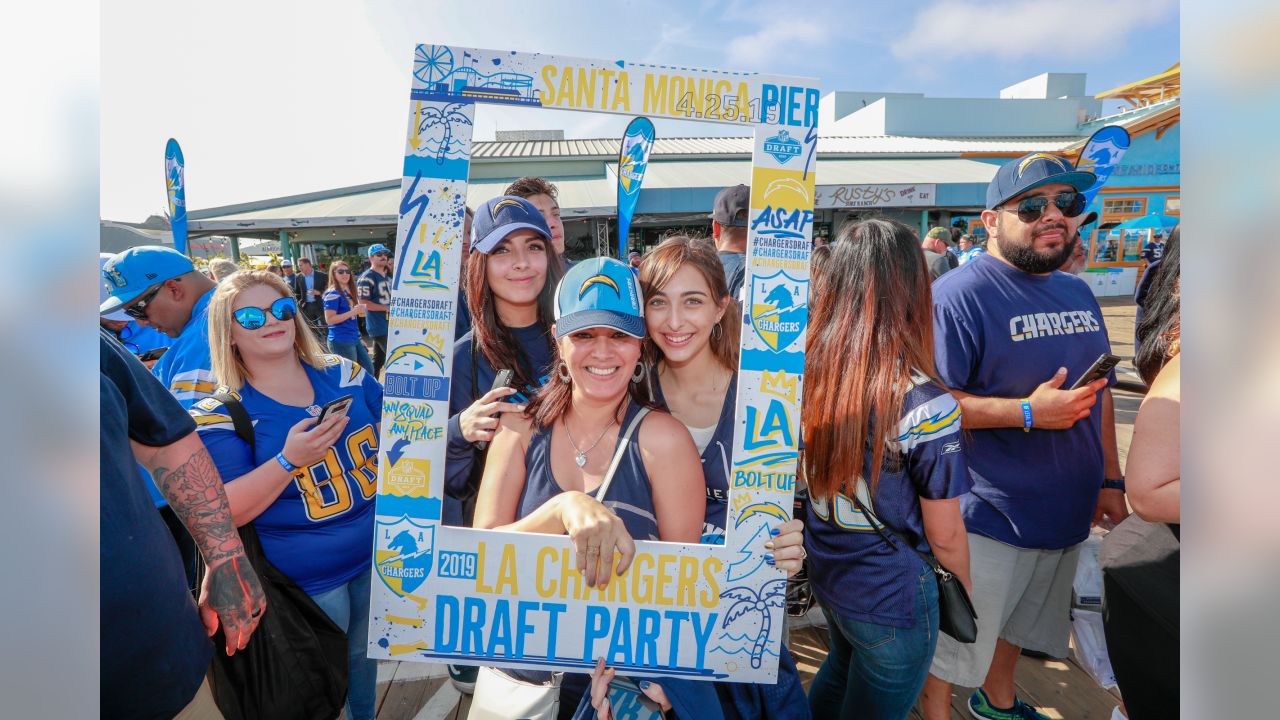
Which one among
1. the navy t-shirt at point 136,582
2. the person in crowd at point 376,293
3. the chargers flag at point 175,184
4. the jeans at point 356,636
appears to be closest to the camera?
the navy t-shirt at point 136,582

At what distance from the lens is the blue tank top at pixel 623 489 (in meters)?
1.32

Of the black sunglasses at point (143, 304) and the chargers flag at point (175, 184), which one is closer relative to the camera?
the black sunglasses at point (143, 304)

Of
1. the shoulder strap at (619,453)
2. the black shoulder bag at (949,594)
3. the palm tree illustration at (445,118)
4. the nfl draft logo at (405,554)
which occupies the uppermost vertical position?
the palm tree illustration at (445,118)

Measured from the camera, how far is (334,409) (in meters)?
1.81

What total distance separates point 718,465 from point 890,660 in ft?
2.49

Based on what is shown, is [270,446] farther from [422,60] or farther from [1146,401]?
[1146,401]

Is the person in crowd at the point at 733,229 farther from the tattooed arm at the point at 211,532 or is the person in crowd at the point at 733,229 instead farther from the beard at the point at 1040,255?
A: the tattooed arm at the point at 211,532

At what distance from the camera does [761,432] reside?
135cm

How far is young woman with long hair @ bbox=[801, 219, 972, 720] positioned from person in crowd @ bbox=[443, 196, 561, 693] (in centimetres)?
81

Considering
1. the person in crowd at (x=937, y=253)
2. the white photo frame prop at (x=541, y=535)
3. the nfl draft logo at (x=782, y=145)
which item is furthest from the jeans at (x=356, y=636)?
the person in crowd at (x=937, y=253)

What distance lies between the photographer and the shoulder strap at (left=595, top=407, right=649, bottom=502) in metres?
1.32

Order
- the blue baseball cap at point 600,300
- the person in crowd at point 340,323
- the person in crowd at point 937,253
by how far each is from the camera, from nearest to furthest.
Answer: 1. the blue baseball cap at point 600,300
2. the person in crowd at point 937,253
3. the person in crowd at point 340,323

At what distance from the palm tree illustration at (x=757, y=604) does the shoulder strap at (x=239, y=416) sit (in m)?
1.45

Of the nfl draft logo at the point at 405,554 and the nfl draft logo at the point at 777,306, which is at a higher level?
the nfl draft logo at the point at 777,306
